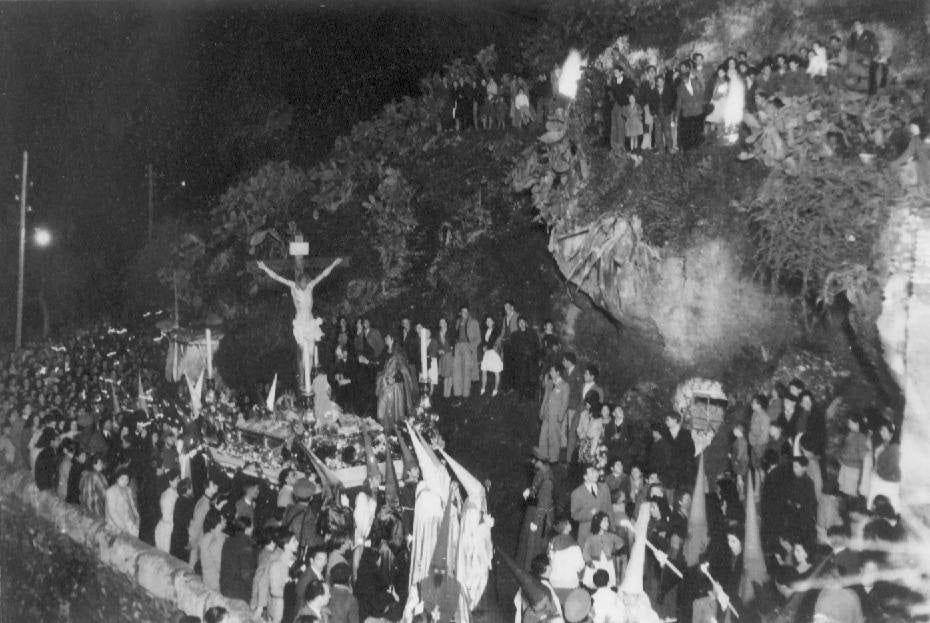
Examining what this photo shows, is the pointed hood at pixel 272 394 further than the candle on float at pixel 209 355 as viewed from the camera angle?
No

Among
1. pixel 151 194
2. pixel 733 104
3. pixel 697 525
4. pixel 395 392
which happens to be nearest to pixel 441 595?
pixel 697 525

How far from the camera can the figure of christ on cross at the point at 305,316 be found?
901 centimetres

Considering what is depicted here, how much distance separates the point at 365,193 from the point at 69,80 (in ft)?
10.4

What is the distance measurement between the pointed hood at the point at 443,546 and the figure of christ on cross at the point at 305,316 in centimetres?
256

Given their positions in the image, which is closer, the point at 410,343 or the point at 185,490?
the point at 185,490

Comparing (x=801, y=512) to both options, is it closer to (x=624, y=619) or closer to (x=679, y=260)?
(x=624, y=619)

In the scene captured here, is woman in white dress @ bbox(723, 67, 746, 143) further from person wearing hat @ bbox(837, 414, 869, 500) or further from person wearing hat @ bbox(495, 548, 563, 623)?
person wearing hat @ bbox(495, 548, 563, 623)

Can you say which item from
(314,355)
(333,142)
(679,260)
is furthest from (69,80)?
(679,260)

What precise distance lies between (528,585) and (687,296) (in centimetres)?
277

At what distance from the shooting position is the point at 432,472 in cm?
756

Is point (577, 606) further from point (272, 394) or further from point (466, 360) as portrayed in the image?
point (272, 394)

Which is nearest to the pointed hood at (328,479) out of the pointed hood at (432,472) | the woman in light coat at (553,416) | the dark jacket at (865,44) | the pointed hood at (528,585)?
the pointed hood at (432,472)

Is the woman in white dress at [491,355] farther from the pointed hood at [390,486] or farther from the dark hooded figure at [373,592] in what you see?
the dark hooded figure at [373,592]

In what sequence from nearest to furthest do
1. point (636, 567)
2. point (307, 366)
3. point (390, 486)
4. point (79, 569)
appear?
point (636, 567), point (390, 486), point (79, 569), point (307, 366)
